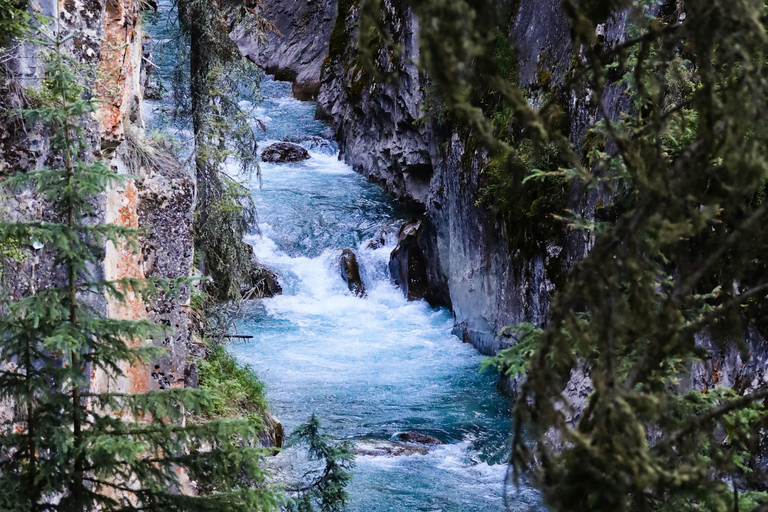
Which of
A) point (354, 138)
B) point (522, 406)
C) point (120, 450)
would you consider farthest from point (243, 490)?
point (354, 138)

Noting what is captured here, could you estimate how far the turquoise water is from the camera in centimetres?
1119

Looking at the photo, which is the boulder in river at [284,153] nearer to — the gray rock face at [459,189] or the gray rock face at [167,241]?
the gray rock face at [459,189]

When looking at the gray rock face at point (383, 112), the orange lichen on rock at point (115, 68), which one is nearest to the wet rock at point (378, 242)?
the gray rock face at point (383, 112)

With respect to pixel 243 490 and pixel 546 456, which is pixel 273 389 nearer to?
pixel 243 490

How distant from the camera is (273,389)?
14328mm

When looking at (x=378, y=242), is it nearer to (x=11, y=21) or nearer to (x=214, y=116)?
(x=214, y=116)

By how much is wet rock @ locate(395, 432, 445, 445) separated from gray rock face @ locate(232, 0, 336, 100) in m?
20.3

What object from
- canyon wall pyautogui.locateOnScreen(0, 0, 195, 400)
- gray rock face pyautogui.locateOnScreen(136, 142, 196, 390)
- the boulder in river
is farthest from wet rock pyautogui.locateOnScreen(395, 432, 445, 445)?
the boulder in river

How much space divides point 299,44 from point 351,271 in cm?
1582

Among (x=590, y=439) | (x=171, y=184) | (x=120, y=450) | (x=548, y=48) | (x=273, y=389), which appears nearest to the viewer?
(x=590, y=439)

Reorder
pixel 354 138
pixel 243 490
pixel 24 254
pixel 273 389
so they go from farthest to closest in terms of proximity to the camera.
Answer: pixel 354 138 → pixel 273 389 → pixel 24 254 → pixel 243 490

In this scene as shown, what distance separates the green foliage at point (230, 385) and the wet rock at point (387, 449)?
67.2 inches

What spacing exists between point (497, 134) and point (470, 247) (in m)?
2.75

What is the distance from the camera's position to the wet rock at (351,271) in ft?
64.0
